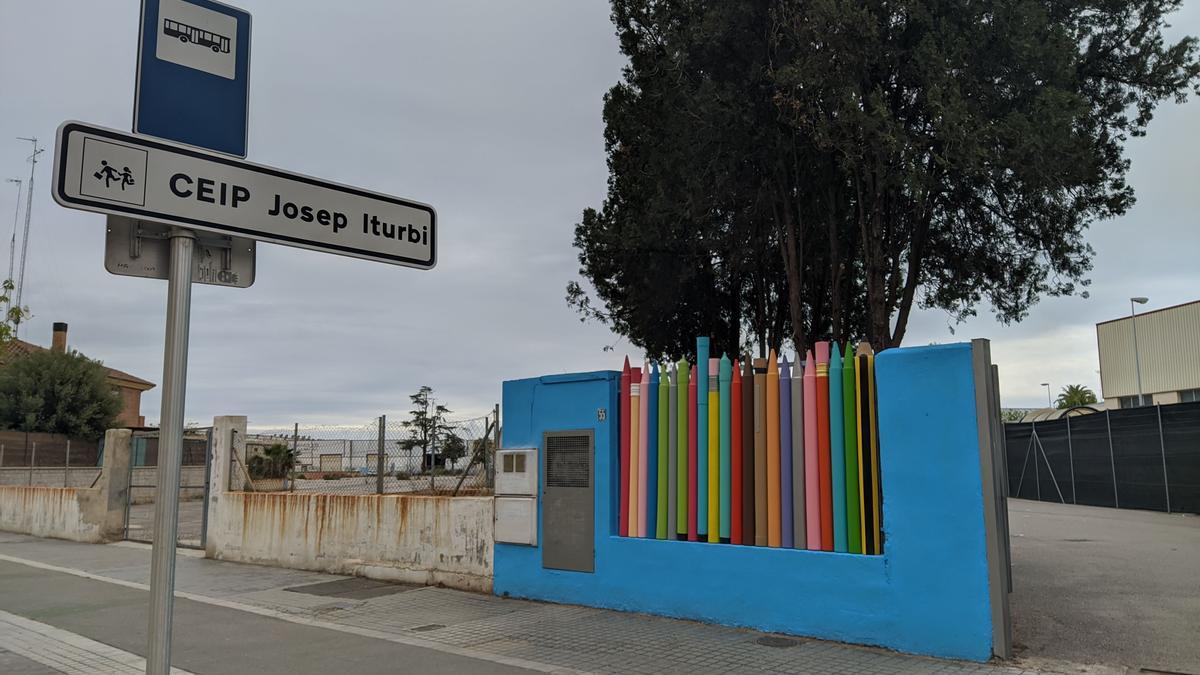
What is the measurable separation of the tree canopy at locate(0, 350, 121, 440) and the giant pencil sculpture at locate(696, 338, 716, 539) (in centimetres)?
3998

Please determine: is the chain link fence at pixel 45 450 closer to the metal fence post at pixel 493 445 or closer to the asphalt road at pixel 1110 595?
the metal fence post at pixel 493 445

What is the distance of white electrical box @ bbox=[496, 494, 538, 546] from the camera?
31.5 feet

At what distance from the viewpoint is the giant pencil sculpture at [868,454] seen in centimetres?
727

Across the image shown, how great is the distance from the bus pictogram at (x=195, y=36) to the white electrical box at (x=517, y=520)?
265 inches

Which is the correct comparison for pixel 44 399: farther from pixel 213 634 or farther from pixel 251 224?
pixel 251 224

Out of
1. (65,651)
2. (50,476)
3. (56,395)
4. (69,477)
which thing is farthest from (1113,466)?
(56,395)

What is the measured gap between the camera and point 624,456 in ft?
30.0

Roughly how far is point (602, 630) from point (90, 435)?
134ft

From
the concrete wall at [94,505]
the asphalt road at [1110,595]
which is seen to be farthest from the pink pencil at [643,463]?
the concrete wall at [94,505]

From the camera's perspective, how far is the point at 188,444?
83.2 ft

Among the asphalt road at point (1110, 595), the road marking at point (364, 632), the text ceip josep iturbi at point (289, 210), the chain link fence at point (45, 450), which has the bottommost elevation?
the road marking at point (364, 632)

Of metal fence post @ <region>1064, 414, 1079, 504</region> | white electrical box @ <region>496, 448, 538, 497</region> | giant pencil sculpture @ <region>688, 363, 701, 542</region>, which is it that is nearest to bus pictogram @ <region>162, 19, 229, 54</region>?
giant pencil sculpture @ <region>688, 363, 701, 542</region>

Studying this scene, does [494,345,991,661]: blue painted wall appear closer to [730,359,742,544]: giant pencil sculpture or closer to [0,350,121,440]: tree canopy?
[730,359,742,544]: giant pencil sculpture

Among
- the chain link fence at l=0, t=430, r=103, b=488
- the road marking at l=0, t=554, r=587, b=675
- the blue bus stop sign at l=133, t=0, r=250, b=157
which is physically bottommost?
the road marking at l=0, t=554, r=587, b=675
